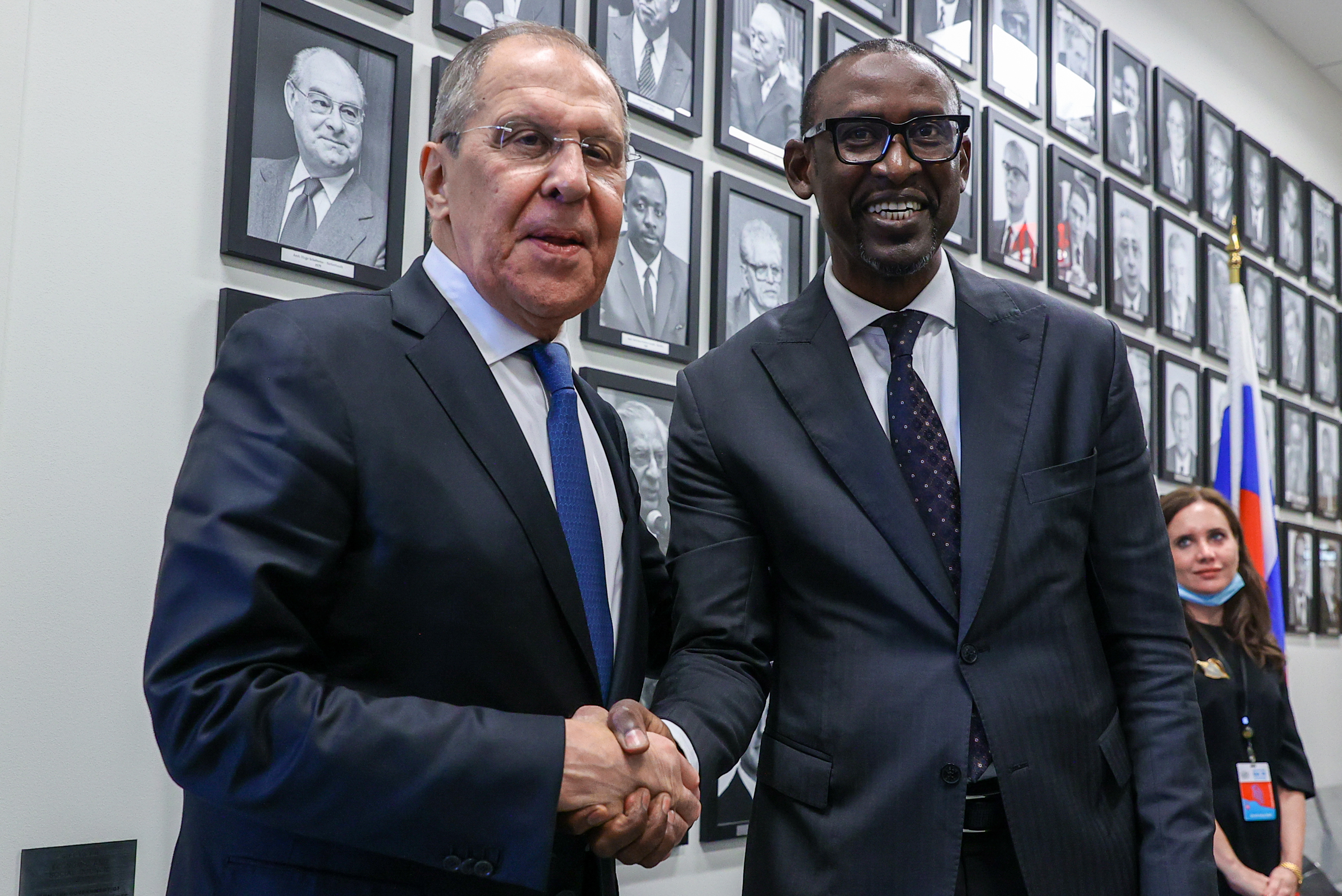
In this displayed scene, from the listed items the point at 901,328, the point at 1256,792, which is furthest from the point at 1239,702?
the point at 901,328

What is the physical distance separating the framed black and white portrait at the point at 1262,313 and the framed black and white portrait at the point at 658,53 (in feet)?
13.5

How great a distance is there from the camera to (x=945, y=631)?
189 cm

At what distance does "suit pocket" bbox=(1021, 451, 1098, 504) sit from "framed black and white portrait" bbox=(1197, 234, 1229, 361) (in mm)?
4641

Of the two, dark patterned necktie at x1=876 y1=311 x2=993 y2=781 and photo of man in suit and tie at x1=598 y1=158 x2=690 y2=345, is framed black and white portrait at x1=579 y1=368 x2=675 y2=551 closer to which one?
photo of man in suit and tie at x1=598 y1=158 x2=690 y2=345

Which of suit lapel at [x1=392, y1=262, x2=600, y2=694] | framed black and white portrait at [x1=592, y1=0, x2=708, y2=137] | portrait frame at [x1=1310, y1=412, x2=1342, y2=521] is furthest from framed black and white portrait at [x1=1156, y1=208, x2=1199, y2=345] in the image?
suit lapel at [x1=392, y1=262, x2=600, y2=694]

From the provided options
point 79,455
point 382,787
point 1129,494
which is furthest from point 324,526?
point 1129,494

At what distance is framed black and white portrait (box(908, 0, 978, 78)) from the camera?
4516mm

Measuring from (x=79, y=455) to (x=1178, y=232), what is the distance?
5.45 meters

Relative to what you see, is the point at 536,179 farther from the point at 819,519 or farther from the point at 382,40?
the point at 382,40

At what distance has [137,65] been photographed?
2340 mm

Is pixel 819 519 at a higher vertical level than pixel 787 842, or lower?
higher

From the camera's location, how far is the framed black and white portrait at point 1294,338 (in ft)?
22.4

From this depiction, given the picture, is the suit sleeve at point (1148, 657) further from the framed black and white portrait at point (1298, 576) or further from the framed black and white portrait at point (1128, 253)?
the framed black and white portrait at point (1298, 576)

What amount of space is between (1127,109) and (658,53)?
3209 millimetres
